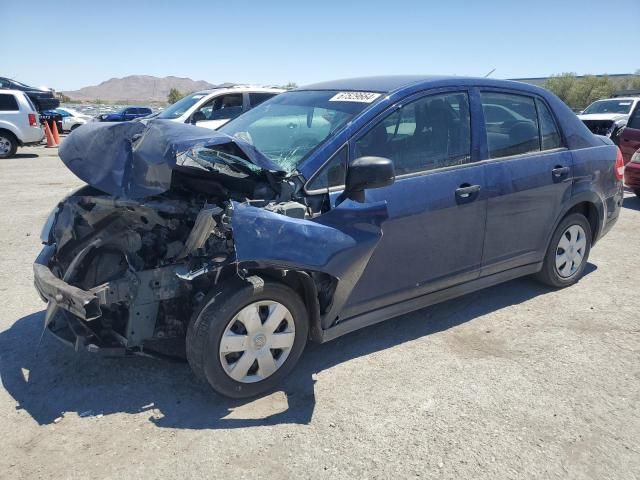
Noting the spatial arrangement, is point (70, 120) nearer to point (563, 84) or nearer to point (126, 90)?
point (563, 84)

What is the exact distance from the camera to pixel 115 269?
3338 mm

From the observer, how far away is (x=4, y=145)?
1462cm

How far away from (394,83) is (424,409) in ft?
7.48

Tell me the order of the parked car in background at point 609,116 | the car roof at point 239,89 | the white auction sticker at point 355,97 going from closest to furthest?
the white auction sticker at point 355,97 < the car roof at point 239,89 < the parked car in background at point 609,116

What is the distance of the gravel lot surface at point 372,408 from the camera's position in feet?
8.49

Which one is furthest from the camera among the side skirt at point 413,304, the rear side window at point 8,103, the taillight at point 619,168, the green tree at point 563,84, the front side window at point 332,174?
the green tree at point 563,84

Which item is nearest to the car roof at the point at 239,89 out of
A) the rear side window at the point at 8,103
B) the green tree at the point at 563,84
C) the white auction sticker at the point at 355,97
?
the rear side window at the point at 8,103

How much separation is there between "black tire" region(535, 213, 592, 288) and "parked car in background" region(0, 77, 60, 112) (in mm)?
21100

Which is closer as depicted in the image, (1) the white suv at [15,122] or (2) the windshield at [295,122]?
(2) the windshield at [295,122]

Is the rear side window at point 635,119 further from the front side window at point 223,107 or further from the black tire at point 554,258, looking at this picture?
the front side window at point 223,107

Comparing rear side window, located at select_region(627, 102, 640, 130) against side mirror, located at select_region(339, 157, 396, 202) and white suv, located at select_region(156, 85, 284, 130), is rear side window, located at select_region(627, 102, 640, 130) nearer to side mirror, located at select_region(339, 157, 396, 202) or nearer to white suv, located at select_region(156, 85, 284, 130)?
white suv, located at select_region(156, 85, 284, 130)

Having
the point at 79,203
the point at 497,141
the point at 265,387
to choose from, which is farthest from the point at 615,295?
the point at 79,203

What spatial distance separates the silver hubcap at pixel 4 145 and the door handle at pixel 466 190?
48.9ft

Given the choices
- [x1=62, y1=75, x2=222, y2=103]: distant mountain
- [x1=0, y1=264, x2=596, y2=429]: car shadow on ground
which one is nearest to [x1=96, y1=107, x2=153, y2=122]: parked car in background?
[x1=0, y1=264, x2=596, y2=429]: car shadow on ground
